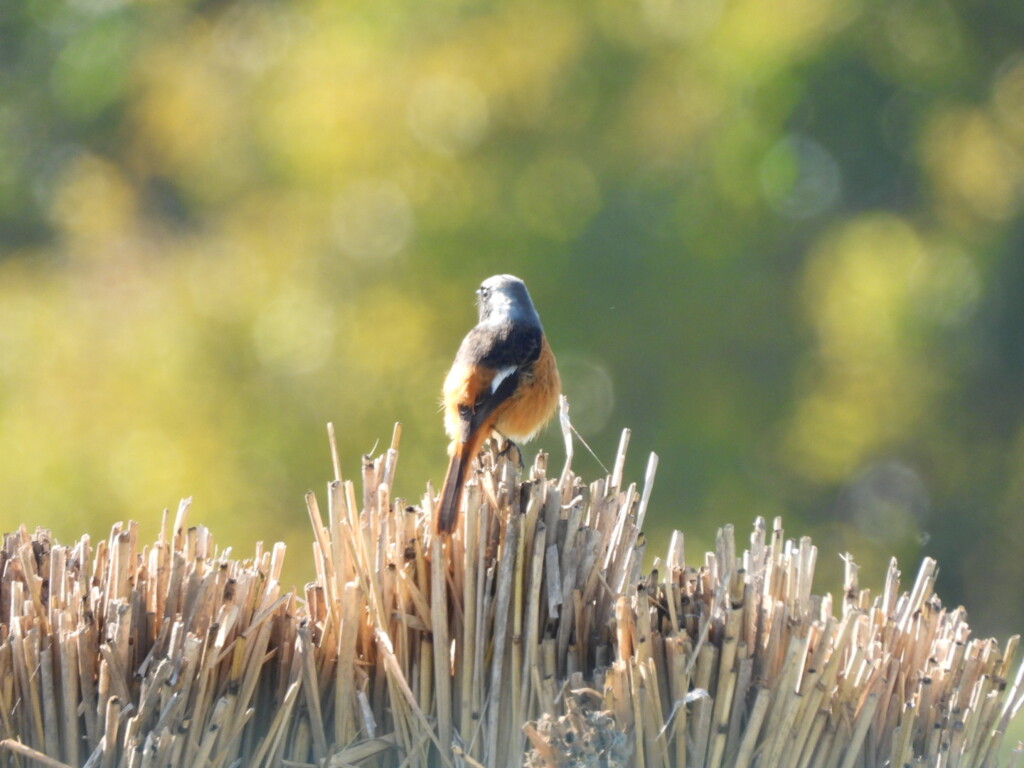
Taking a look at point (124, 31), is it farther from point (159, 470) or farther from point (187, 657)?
point (187, 657)

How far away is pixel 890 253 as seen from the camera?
11.5 meters

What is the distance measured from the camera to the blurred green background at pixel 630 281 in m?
11.1

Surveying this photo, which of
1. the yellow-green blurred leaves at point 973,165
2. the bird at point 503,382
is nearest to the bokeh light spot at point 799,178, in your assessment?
the yellow-green blurred leaves at point 973,165

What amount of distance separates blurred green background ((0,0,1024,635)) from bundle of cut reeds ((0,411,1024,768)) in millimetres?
6977

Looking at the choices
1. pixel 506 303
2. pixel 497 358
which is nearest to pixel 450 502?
pixel 497 358

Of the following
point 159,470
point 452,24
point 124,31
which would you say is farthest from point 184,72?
point 159,470

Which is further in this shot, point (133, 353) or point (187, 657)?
point (133, 353)

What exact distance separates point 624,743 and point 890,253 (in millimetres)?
9196

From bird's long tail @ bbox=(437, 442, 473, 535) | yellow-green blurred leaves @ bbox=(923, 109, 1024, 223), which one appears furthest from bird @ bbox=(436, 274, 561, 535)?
yellow-green blurred leaves @ bbox=(923, 109, 1024, 223)

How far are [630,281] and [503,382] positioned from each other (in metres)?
5.78

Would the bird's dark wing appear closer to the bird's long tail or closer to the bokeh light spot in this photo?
the bird's long tail

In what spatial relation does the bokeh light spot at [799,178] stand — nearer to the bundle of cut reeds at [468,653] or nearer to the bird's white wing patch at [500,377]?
the bird's white wing patch at [500,377]

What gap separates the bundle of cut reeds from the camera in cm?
319

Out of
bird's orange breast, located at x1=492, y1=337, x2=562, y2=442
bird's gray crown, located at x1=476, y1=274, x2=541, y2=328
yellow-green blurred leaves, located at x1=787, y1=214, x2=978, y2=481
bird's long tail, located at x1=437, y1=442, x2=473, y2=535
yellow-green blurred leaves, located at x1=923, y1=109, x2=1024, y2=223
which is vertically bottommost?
bird's long tail, located at x1=437, y1=442, x2=473, y2=535
